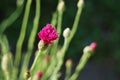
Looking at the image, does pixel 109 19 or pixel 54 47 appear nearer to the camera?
pixel 54 47

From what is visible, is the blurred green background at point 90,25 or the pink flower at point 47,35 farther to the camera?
the blurred green background at point 90,25

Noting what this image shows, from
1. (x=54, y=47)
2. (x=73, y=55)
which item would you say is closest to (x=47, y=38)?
(x=54, y=47)

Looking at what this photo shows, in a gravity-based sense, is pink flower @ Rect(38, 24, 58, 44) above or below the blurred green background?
below

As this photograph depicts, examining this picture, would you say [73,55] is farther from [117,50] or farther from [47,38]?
[47,38]

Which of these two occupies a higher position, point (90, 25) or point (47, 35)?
point (90, 25)

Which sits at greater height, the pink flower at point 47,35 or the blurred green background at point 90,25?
the blurred green background at point 90,25

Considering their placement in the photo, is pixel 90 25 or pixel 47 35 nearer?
pixel 47 35

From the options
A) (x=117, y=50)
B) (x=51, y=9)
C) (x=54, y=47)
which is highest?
(x=51, y=9)

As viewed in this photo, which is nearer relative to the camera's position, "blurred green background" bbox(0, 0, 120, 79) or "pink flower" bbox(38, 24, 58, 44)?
"pink flower" bbox(38, 24, 58, 44)
